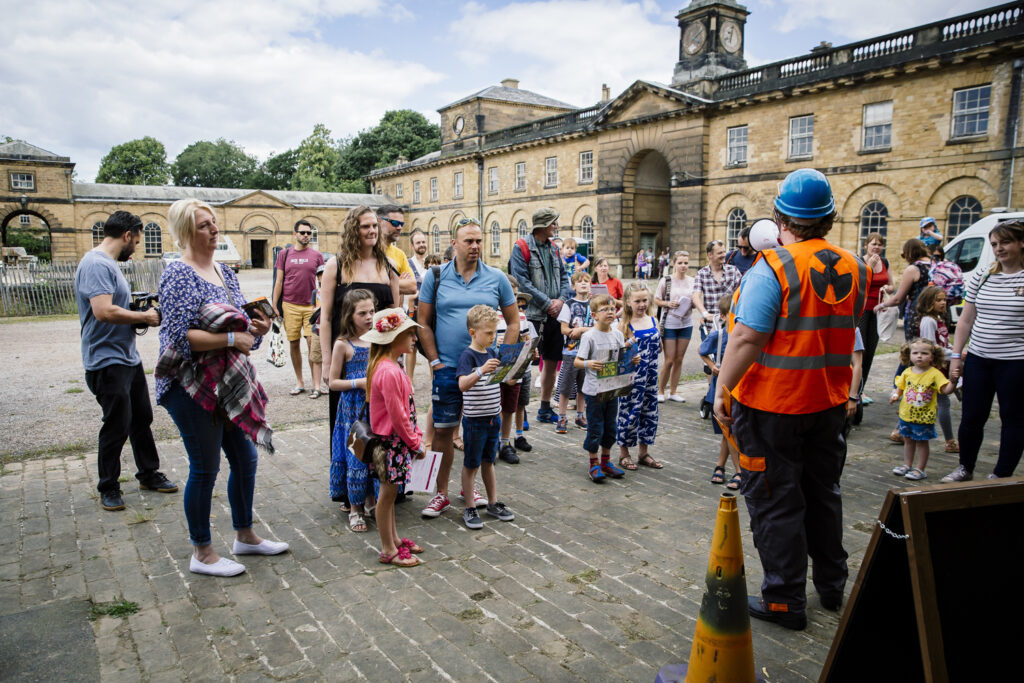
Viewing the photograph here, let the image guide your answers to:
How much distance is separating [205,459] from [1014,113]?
26.3m

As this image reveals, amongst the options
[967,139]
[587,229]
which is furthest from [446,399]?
[587,229]

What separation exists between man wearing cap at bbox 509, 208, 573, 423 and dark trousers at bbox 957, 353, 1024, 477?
369cm

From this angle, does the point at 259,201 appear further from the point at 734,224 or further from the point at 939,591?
the point at 939,591

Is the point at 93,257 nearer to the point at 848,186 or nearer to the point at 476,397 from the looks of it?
the point at 476,397

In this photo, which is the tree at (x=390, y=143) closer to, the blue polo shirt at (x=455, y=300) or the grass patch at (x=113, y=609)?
the blue polo shirt at (x=455, y=300)

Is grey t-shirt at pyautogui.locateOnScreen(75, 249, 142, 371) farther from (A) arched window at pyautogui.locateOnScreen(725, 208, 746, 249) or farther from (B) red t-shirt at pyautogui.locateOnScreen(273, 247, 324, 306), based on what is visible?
(A) arched window at pyautogui.locateOnScreen(725, 208, 746, 249)

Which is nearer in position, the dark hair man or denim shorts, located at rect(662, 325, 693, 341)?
denim shorts, located at rect(662, 325, 693, 341)

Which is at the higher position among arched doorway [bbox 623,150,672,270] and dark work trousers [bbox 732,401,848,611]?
arched doorway [bbox 623,150,672,270]

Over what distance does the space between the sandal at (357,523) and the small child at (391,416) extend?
20.9 inches

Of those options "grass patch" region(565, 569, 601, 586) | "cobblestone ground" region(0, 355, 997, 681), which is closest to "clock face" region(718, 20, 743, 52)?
"cobblestone ground" region(0, 355, 997, 681)

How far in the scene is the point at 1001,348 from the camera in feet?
16.0

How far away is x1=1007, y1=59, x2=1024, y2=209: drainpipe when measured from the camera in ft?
68.5

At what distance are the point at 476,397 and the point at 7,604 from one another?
2.90m

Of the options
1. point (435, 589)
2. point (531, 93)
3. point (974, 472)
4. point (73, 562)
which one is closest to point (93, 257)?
point (73, 562)
